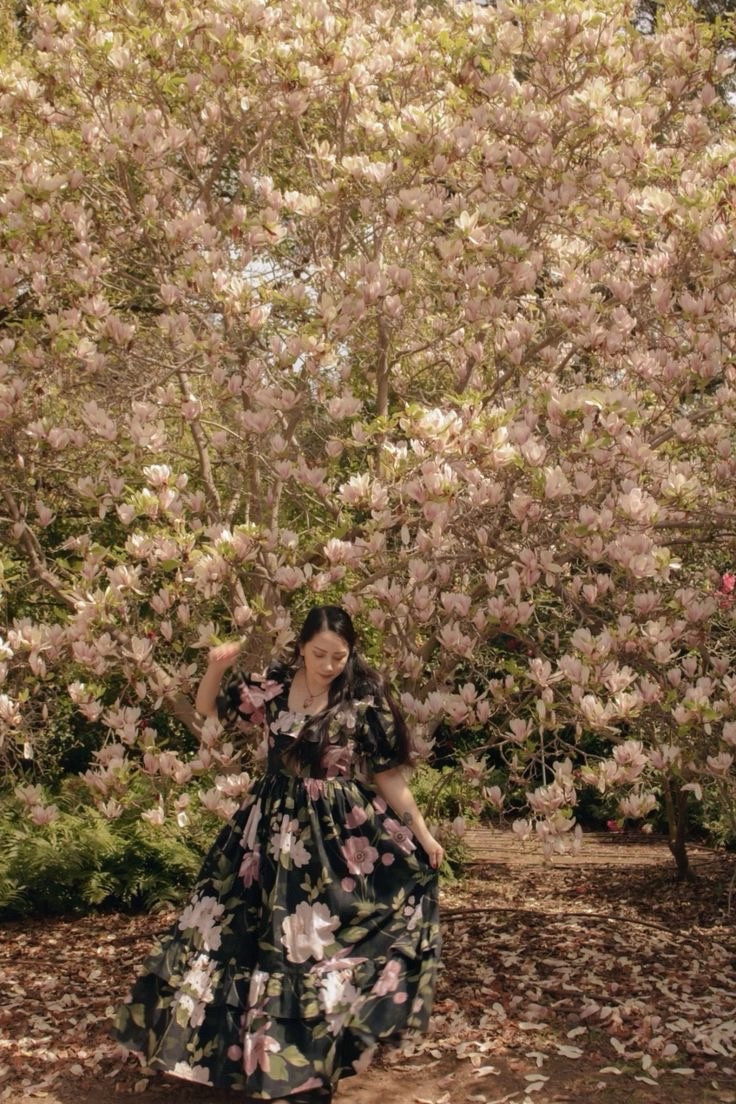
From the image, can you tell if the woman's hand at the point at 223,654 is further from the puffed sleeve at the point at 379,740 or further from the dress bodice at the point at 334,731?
the puffed sleeve at the point at 379,740

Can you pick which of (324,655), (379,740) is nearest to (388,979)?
(379,740)

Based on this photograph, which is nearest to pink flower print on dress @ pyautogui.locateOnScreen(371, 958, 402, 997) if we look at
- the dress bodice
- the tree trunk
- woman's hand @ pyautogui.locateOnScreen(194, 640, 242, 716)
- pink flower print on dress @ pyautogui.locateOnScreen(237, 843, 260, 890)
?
pink flower print on dress @ pyautogui.locateOnScreen(237, 843, 260, 890)

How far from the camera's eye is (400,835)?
3.58 meters

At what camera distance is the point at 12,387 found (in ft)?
13.2

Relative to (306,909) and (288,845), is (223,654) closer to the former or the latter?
(288,845)

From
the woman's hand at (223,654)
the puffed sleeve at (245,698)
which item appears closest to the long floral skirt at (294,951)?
the puffed sleeve at (245,698)

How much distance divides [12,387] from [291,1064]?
2308mm

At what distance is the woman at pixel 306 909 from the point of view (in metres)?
3.29

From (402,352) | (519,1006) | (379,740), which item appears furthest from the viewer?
(402,352)

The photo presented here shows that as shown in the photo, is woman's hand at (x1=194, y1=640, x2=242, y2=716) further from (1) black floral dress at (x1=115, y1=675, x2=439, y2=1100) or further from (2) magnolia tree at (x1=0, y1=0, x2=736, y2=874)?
(2) magnolia tree at (x1=0, y1=0, x2=736, y2=874)

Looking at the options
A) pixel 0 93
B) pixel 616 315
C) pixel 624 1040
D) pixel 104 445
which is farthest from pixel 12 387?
pixel 624 1040

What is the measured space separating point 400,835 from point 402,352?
2.15 metres

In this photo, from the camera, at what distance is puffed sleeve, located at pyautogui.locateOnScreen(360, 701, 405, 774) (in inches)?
141

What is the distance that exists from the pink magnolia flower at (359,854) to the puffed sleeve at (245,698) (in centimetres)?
48
